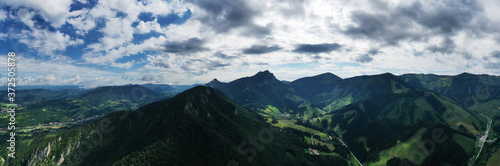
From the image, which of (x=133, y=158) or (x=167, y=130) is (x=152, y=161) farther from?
(x=167, y=130)

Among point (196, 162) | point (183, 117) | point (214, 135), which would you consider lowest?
point (196, 162)

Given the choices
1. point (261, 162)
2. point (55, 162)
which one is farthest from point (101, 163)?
point (261, 162)

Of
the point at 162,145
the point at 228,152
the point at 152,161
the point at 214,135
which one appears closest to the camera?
the point at 152,161

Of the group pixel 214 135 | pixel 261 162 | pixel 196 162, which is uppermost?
pixel 214 135

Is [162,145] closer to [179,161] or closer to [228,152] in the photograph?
[179,161]

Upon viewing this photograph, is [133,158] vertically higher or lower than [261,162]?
higher

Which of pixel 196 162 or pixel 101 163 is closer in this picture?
pixel 196 162

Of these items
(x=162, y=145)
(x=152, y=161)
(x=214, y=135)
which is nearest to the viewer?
(x=152, y=161)

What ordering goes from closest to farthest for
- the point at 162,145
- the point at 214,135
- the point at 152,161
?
the point at 152,161
the point at 162,145
the point at 214,135

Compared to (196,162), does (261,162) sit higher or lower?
lower

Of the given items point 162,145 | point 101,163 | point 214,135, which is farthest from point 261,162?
point 101,163
